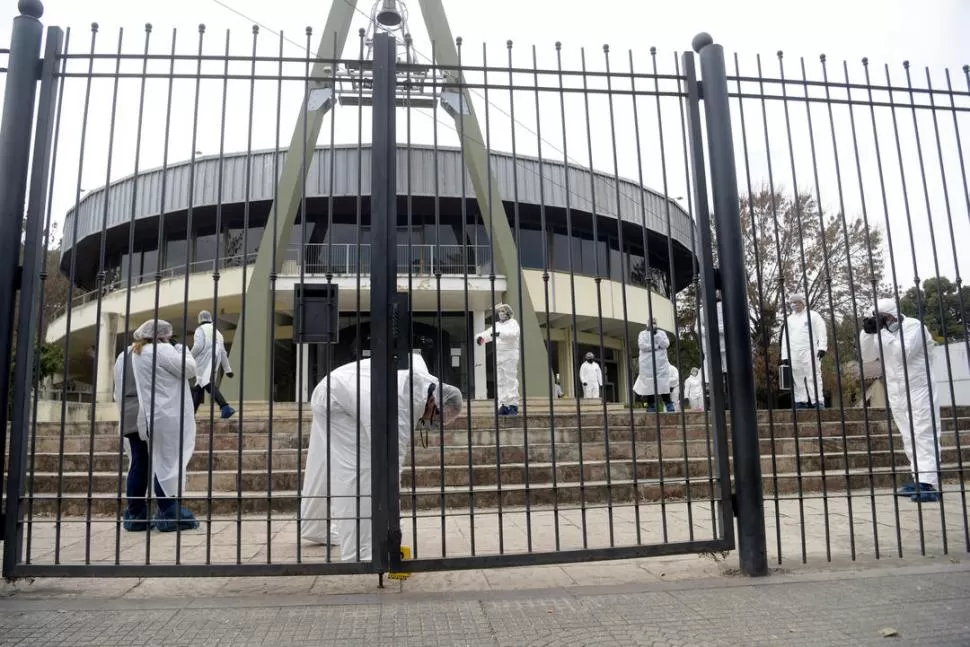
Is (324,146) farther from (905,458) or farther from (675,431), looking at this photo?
(905,458)

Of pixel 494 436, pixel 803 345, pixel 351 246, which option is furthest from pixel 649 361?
pixel 351 246

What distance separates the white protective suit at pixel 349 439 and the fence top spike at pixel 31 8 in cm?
256

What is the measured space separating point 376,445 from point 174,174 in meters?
20.5

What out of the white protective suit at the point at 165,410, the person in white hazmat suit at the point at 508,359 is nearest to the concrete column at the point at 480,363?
the person in white hazmat suit at the point at 508,359

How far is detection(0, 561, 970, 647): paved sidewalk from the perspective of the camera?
2646mm

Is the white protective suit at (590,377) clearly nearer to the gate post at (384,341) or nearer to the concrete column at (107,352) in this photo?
the concrete column at (107,352)

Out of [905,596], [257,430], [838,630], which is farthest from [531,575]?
[257,430]

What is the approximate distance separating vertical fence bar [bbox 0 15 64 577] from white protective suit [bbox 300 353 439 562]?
4.61 ft

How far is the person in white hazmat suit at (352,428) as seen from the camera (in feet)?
12.2

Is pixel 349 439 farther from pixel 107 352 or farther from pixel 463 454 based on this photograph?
pixel 107 352

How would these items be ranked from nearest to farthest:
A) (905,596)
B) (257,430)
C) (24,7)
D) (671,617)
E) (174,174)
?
(671,617)
(905,596)
(24,7)
(257,430)
(174,174)

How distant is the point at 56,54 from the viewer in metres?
3.64

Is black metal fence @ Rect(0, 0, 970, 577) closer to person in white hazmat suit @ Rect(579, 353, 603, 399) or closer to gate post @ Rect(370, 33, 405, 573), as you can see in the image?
gate post @ Rect(370, 33, 405, 573)

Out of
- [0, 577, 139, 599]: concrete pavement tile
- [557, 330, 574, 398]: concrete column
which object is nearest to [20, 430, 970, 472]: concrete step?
[0, 577, 139, 599]: concrete pavement tile
